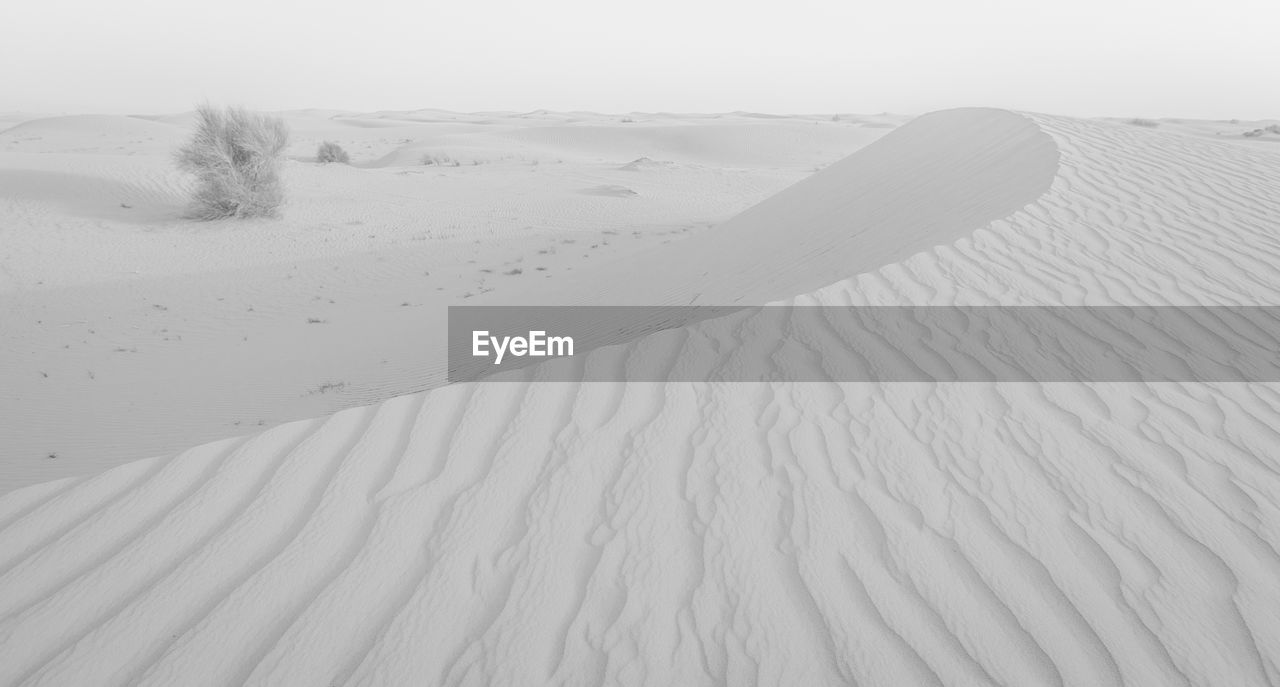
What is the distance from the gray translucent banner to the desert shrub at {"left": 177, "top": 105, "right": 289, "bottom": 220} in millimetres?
11438

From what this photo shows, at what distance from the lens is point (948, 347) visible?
3398 millimetres

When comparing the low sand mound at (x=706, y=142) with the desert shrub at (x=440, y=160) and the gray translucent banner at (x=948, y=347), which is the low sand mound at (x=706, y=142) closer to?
the desert shrub at (x=440, y=160)

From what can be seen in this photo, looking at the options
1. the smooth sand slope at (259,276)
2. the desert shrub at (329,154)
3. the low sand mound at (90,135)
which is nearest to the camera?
the smooth sand slope at (259,276)

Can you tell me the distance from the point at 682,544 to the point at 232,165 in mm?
13400

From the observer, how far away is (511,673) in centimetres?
181

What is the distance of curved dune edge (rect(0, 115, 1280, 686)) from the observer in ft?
6.02

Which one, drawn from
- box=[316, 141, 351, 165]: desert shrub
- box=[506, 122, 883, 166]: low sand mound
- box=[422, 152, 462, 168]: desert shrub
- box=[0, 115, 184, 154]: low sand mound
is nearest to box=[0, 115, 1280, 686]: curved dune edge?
box=[422, 152, 462, 168]: desert shrub

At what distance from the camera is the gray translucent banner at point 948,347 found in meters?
3.20

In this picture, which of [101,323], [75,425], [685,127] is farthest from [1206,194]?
[685,127]

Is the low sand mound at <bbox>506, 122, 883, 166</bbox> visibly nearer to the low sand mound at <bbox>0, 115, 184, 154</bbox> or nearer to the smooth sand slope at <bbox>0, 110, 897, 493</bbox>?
the smooth sand slope at <bbox>0, 110, 897, 493</bbox>

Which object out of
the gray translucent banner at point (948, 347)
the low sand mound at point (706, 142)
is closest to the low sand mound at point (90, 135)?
the low sand mound at point (706, 142)

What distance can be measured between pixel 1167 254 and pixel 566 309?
15.5ft

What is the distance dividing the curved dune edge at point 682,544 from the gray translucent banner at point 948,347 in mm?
157

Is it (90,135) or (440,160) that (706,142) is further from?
(90,135)
